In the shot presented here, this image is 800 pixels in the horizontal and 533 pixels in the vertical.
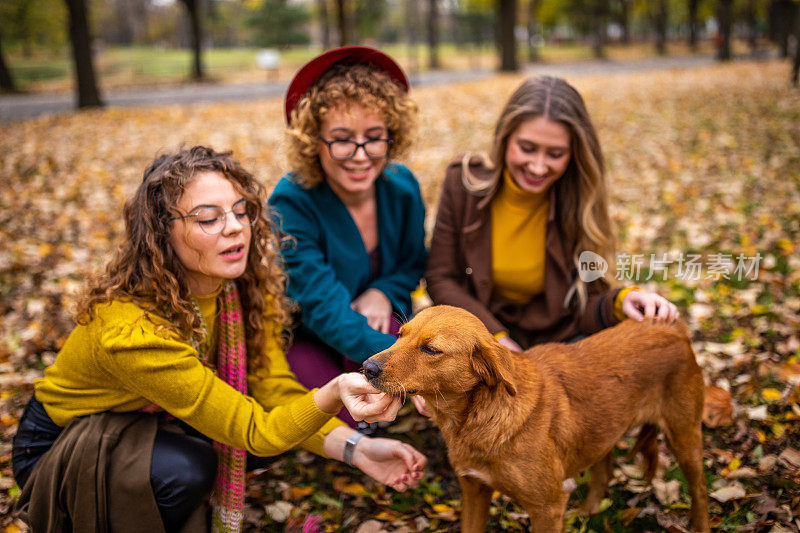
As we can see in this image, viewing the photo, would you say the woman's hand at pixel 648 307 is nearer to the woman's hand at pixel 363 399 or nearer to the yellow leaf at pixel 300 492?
the woman's hand at pixel 363 399

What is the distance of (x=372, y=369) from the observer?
196 cm

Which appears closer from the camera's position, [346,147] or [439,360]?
[439,360]

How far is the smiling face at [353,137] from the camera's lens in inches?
121

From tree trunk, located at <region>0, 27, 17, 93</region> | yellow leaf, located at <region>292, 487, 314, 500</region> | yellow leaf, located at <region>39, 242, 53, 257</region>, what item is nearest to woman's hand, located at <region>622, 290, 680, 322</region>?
yellow leaf, located at <region>292, 487, 314, 500</region>

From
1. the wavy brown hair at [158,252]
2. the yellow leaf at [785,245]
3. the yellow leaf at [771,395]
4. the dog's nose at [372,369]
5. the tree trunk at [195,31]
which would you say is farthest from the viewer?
the tree trunk at [195,31]

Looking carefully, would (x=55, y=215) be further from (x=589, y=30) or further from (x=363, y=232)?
(x=589, y=30)

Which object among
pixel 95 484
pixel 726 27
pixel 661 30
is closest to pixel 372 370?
pixel 95 484

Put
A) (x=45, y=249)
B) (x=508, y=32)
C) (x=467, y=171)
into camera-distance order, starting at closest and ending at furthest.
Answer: (x=467, y=171) → (x=45, y=249) → (x=508, y=32)

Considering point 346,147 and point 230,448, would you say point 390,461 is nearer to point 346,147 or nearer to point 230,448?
point 230,448

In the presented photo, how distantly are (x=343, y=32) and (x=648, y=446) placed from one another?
19.3 m

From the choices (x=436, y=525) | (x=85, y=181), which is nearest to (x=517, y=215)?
(x=436, y=525)

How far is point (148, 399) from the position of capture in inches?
95.4

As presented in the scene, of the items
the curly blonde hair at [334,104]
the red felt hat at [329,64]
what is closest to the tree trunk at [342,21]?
the red felt hat at [329,64]

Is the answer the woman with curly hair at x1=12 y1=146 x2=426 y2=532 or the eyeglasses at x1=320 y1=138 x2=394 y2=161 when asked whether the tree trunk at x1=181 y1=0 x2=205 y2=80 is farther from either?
the woman with curly hair at x1=12 y1=146 x2=426 y2=532
